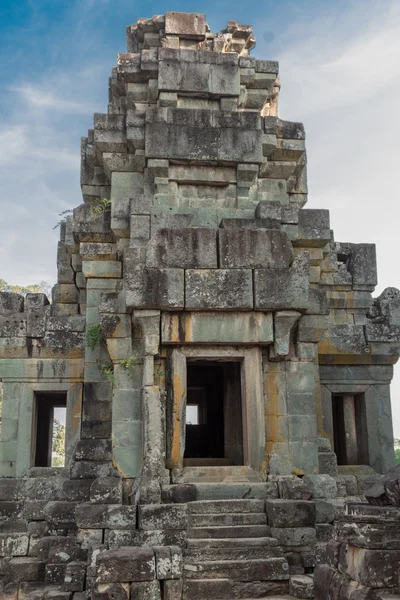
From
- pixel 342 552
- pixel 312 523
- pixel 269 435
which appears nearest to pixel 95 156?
pixel 269 435

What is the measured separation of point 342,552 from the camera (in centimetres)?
631

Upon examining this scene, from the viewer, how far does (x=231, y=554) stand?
26.0 feet

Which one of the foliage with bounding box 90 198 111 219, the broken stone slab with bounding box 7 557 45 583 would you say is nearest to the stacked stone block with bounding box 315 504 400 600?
the broken stone slab with bounding box 7 557 45 583

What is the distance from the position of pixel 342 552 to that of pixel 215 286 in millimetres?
4053

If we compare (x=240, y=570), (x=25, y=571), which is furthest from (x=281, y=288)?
(x=25, y=571)

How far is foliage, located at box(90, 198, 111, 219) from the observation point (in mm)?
10828

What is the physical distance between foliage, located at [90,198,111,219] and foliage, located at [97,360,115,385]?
2.37m

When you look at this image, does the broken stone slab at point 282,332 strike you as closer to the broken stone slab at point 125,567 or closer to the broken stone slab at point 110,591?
the broken stone slab at point 125,567

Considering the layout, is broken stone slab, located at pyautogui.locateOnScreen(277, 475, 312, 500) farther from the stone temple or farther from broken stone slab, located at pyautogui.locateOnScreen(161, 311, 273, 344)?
broken stone slab, located at pyautogui.locateOnScreen(161, 311, 273, 344)

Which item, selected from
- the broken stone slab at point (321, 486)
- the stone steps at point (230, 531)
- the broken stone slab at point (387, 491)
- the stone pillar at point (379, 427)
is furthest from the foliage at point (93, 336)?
the broken stone slab at point (387, 491)

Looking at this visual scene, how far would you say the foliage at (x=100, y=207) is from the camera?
10828 mm

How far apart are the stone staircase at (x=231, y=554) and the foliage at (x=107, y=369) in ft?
7.73

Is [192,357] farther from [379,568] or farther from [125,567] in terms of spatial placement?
[379,568]

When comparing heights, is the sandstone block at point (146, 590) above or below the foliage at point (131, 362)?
below
